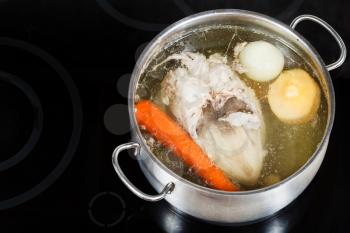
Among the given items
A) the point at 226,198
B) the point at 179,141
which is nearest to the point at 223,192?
the point at 226,198

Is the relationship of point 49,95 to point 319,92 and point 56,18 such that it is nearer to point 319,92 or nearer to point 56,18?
point 56,18

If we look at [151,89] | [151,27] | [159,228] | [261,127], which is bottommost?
[159,228]

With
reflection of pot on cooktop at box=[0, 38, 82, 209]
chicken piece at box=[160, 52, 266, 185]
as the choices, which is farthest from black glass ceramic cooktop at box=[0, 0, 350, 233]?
chicken piece at box=[160, 52, 266, 185]

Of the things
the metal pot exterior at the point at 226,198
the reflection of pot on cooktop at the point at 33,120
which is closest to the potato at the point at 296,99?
the metal pot exterior at the point at 226,198

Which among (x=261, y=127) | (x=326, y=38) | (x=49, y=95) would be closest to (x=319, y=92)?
(x=261, y=127)

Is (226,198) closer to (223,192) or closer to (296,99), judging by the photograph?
(223,192)

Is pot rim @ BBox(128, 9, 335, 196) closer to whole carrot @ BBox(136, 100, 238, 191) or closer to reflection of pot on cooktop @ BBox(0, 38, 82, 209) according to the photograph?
whole carrot @ BBox(136, 100, 238, 191)
